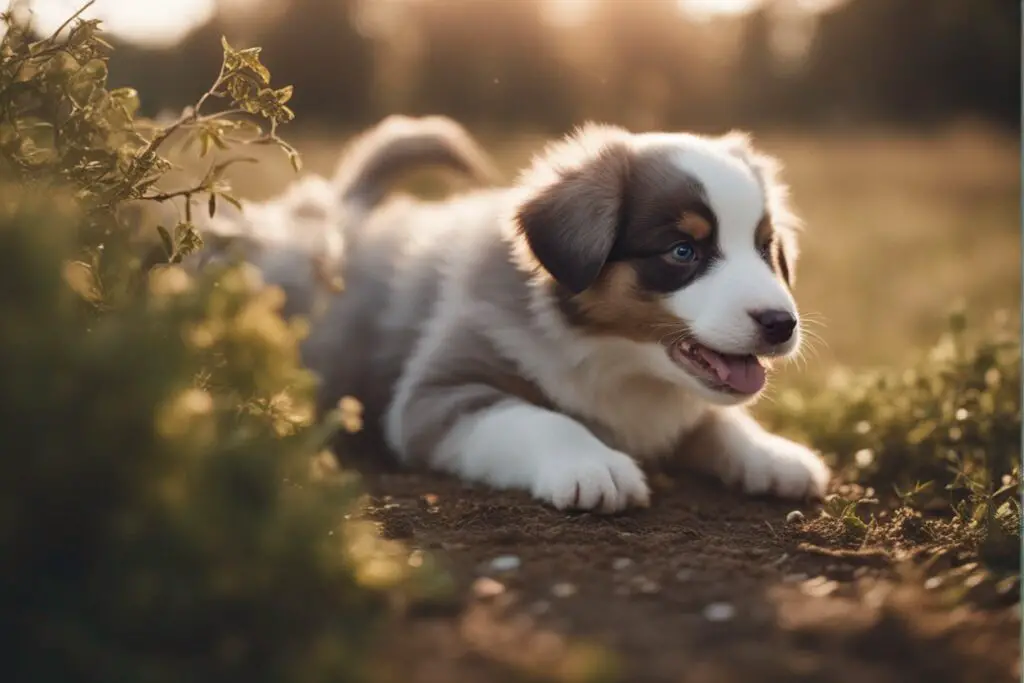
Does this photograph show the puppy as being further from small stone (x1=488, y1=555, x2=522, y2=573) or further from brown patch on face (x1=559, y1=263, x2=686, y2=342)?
small stone (x1=488, y1=555, x2=522, y2=573)

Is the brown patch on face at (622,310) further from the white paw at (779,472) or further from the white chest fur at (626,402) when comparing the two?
the white paw at (779,472)

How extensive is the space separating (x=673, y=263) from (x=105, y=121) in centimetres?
160

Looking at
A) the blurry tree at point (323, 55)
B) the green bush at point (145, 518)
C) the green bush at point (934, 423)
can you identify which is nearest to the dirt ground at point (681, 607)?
the green bush at point (145, 518)

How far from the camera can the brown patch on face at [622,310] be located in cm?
321

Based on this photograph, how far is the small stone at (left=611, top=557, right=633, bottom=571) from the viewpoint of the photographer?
2379 mm

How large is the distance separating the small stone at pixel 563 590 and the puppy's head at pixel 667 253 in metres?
1.04

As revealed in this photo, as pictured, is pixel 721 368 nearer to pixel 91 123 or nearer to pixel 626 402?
pixel 626 402

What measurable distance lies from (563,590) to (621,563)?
0.86 feet

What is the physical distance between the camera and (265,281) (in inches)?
173

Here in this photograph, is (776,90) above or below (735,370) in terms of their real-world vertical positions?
above

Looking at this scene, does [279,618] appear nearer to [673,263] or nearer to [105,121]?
[105,121]

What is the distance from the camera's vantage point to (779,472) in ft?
11.0

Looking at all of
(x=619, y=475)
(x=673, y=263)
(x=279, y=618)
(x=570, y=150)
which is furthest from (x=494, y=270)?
(x=279, y=618)

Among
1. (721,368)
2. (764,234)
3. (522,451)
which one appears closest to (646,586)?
(522,451)
